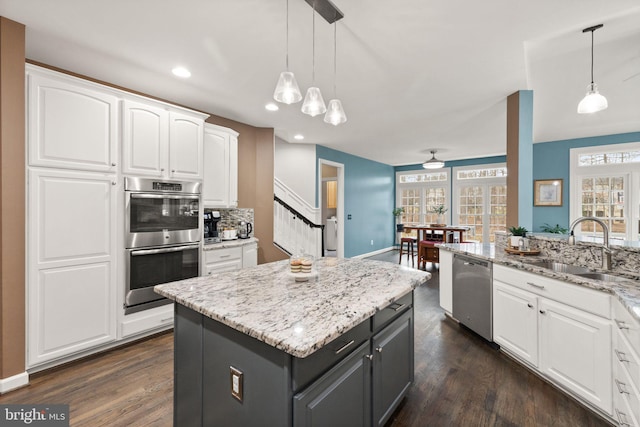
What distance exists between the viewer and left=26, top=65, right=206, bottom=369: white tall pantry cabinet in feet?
7.09

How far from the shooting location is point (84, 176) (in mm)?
2404

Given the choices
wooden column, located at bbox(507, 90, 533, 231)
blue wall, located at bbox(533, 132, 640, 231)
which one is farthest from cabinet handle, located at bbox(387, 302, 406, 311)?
blue wall, located at bbox(533, 132, 640, 231)

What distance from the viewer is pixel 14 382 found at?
202cm

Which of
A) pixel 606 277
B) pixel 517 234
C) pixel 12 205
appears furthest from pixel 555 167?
pixel 12 205

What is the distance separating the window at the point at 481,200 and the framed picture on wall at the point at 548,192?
51.0 inches

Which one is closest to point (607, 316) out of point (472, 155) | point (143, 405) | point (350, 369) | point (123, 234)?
point (350, 369)

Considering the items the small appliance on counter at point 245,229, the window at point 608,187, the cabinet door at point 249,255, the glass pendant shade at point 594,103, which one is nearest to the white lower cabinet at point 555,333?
the glass pendant shade at point 594,103

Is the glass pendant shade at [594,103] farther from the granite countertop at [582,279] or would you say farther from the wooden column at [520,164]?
the granite countertop at [582,279]

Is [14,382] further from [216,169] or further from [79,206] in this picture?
[216,169]

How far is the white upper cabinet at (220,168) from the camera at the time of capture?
11.4 ft

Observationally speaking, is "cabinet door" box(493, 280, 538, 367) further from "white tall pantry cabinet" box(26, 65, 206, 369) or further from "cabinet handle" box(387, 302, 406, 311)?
"white tall pantry cabinet" box(26, 65, 206, 369)

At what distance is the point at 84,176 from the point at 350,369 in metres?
2.66

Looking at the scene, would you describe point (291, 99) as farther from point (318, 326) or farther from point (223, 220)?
point (223, 220)

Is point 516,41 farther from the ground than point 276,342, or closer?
farther from the ground
